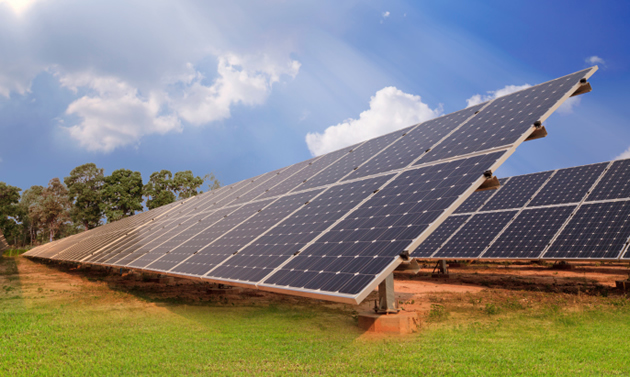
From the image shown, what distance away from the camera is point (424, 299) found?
649 inches

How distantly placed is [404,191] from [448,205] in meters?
2.31

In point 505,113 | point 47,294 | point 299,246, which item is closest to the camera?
point 299,246

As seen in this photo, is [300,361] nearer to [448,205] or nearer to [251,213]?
[448,205]

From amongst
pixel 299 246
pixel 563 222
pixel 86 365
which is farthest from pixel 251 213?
pixel 563 222

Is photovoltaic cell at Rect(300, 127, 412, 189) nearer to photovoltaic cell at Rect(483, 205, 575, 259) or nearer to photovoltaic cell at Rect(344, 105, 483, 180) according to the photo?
photovoltaic cell at Rect(344, 105, 483, 180)

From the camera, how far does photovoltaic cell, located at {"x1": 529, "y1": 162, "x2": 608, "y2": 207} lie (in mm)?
23578

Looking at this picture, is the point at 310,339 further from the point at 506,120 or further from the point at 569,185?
the point at 569,185

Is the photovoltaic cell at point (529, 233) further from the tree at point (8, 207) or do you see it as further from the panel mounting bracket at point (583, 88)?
the tree at point (8, 207)

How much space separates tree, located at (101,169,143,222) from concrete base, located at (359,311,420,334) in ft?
281

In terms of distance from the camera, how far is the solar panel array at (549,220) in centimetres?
1919

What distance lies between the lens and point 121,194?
86.2 meters

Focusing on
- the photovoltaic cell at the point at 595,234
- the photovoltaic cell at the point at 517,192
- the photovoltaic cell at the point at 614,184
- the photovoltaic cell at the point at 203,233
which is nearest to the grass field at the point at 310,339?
the photovoltaic cell at the point at 203,233

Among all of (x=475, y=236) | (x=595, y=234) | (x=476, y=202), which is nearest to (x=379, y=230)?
(x=595, y=234)

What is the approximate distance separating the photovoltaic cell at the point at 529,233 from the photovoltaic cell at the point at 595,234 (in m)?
0.59
